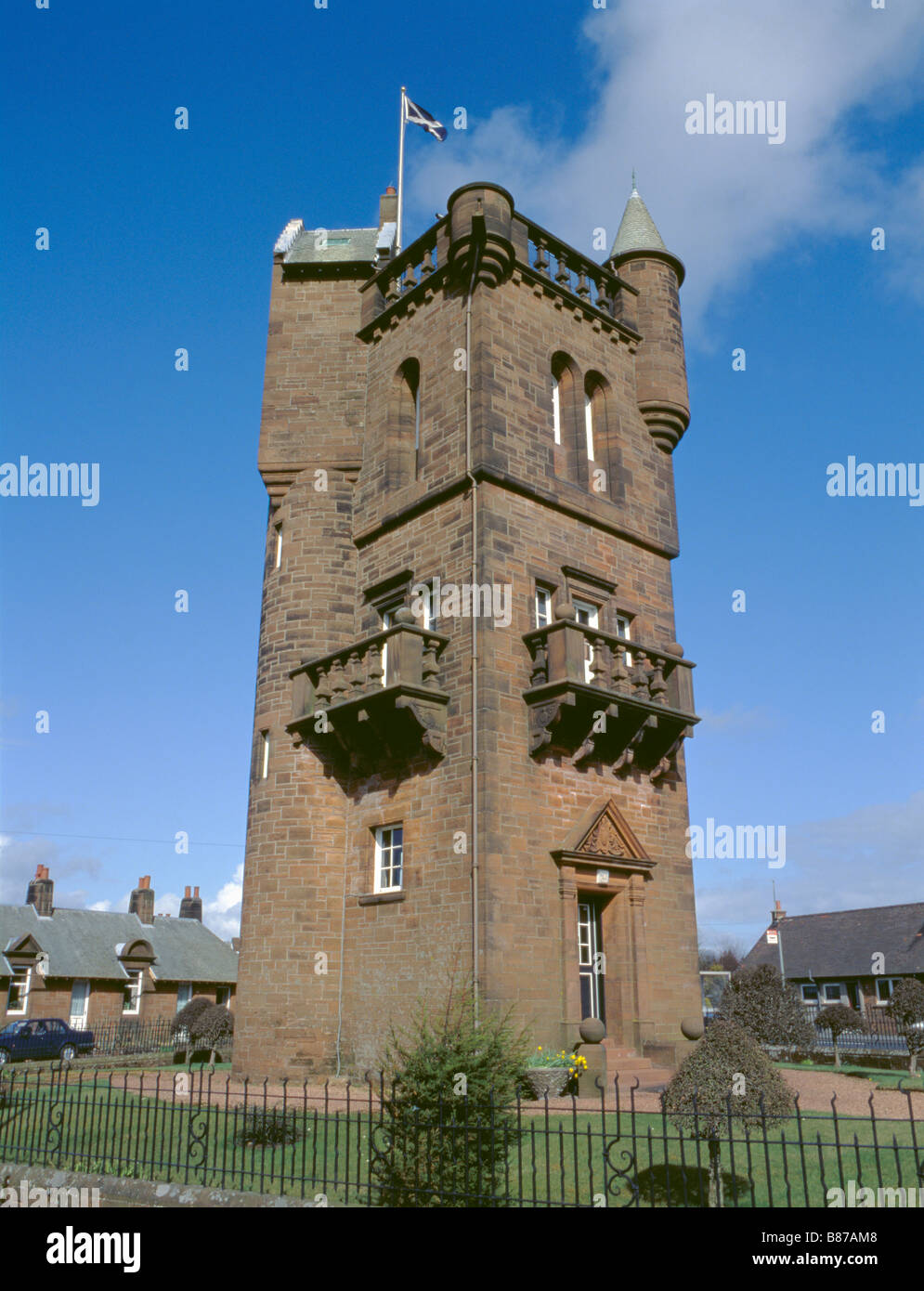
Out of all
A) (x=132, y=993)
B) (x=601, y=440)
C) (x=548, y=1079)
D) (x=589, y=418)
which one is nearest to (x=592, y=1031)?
(x=548, y=1079)

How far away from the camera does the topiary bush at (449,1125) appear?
25.3 ft

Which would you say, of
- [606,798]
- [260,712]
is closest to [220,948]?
[260,712]

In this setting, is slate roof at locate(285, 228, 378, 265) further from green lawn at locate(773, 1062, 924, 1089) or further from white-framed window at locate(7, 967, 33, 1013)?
white-framed window at locate(7, 967, 33, 1013)

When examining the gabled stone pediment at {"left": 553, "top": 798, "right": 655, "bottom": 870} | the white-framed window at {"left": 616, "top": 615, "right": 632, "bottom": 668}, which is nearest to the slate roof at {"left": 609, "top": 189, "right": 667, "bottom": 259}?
the white-framed window at {"left": 616, "top": 615, "right": 632, "bottom": 668}

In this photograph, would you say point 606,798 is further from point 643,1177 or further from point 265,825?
point 643,1177

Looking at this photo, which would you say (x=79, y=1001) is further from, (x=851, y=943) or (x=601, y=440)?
(x=851, y=943)

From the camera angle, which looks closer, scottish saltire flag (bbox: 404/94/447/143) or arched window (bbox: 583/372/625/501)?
arched window (bbox: 583/372/625/501)

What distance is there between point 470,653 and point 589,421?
22.7 ft

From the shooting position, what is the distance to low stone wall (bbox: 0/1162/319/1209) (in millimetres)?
8336

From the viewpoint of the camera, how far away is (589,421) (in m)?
19.6

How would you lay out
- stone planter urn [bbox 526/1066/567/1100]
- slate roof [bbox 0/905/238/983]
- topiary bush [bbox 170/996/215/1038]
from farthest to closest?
slate roof [bbox 0/905/238/983] < topiary bush [bbox 170/996/215/1038] < stone planter urn [bbox 526/1066/567/1100]

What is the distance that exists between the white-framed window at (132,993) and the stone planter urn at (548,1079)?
112 ft

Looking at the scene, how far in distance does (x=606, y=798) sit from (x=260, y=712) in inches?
282

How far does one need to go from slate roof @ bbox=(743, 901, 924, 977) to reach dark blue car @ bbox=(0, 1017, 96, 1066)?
34.3 metres
